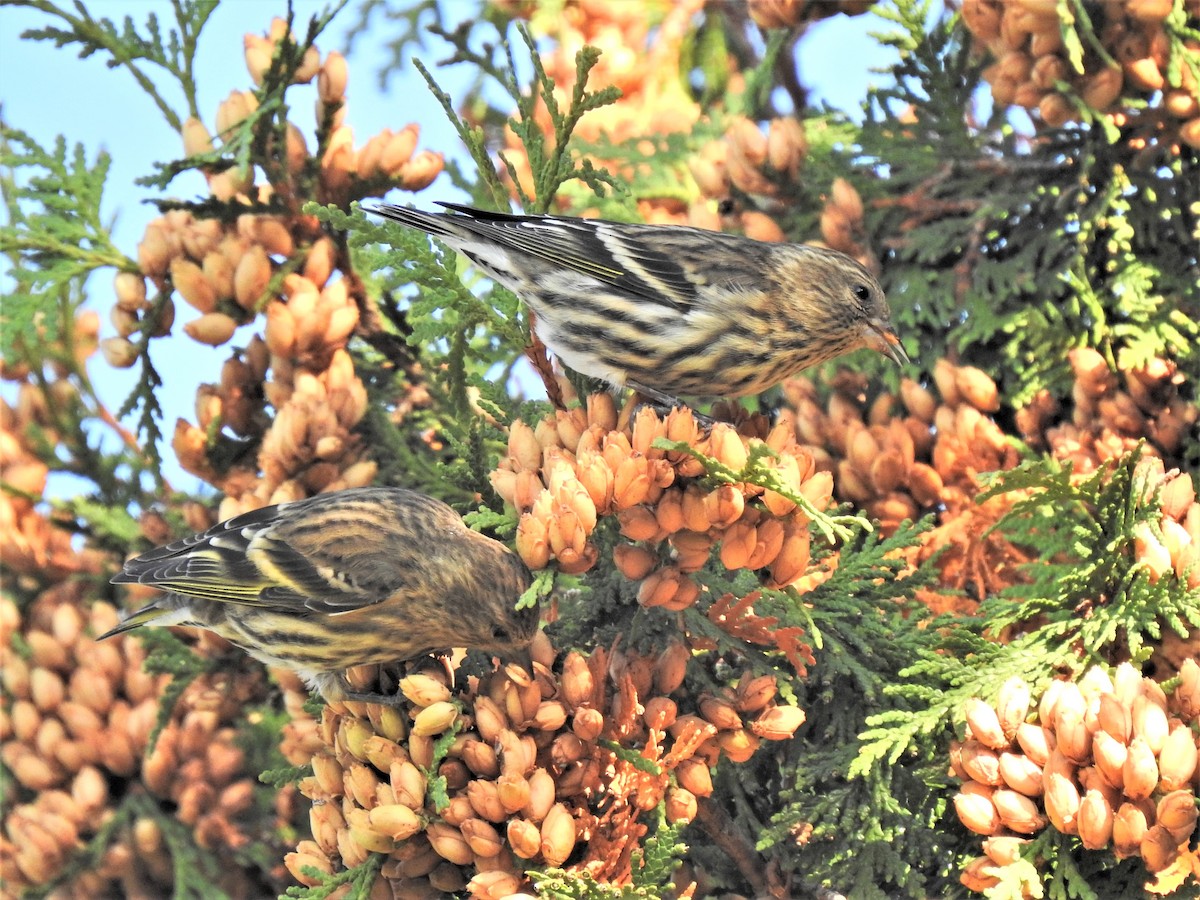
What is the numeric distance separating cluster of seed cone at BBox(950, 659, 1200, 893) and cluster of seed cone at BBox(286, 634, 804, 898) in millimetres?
335

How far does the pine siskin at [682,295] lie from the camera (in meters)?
3.06

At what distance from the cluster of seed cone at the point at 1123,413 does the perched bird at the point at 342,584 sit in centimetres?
126

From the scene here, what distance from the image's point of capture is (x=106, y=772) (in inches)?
138

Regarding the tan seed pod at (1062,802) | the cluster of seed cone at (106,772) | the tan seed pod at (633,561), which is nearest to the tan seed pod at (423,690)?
the tan seed pod at (633,561)

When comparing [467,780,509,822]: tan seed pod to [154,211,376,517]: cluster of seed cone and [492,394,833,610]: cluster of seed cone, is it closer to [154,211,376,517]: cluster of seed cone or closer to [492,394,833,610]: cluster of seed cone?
[492,394,833,610]: cluster of seed cone

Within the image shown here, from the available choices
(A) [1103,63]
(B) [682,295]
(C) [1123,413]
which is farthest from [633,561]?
(A) [1103,63]

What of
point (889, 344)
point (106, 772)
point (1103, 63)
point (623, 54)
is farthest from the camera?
point (623, 54)

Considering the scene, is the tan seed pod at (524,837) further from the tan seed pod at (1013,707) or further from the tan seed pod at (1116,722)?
the tan seed pod at (1116,722)

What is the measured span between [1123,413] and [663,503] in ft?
4.06

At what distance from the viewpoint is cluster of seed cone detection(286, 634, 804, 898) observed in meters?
2.15

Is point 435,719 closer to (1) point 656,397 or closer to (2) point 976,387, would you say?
(1) point 656,397

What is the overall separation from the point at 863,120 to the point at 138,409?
200cm

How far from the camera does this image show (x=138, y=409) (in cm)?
336

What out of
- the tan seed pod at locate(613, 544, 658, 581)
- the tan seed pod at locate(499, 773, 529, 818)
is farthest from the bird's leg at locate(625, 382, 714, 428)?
the tan seed pod at locate(499, 773, 529, 818)
